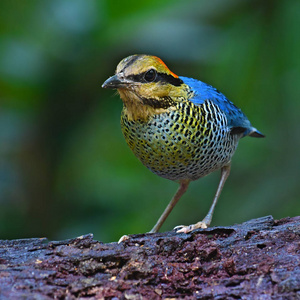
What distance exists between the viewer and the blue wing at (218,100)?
17.5 feet

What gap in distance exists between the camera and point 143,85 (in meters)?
4.73

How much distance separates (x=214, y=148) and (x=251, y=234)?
3.70 ft

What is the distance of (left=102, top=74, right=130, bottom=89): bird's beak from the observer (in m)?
4.57

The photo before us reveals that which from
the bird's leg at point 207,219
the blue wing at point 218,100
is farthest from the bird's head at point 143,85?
the bird's leg at point 207,219

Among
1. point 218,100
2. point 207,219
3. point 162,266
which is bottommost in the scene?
point 162,266

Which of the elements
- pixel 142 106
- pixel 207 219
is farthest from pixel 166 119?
pixel 207 219

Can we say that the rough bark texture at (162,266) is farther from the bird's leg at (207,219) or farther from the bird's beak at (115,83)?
the bird's beak at (115,83)

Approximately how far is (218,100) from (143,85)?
1170 millimetres

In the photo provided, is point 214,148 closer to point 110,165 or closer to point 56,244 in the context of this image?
point 56,244

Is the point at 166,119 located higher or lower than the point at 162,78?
lower

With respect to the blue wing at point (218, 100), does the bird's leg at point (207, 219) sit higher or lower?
lower

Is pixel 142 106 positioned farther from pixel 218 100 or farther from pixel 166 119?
pixel 218 100

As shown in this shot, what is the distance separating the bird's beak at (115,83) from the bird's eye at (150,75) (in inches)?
7.9

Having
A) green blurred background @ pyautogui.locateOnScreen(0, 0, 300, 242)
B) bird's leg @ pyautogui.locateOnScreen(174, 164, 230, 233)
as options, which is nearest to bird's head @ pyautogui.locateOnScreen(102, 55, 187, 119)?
bird's leg @ pyautogui.locateOnScreen(174, 164, 230, 233)
